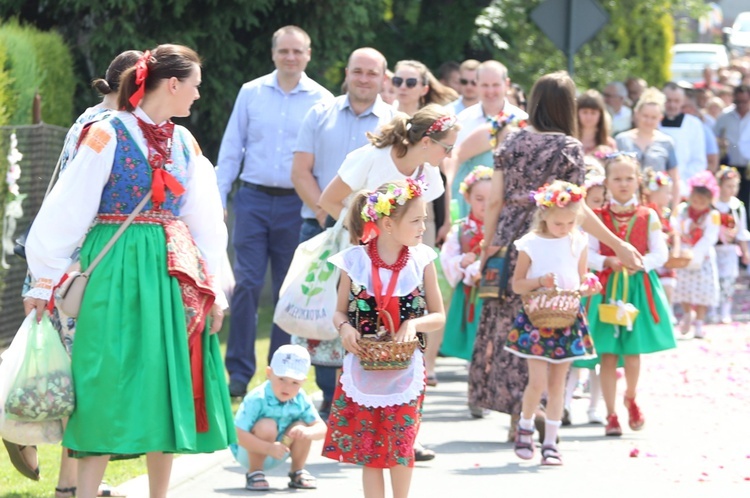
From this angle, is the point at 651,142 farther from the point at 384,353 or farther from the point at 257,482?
the point at 384,353

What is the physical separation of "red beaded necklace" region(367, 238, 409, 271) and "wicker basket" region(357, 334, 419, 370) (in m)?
0.33

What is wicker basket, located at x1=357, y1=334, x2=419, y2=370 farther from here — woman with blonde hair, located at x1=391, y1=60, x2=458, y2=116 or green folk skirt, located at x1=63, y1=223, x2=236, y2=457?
woman with blonde hair, located at x1=391, y1=60, x2=458, y2=116

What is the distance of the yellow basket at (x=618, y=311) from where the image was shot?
9.76 m

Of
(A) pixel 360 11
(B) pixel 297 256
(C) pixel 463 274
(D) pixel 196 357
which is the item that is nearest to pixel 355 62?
(B) pixel 297 256

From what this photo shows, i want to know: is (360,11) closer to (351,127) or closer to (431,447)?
(351,127)

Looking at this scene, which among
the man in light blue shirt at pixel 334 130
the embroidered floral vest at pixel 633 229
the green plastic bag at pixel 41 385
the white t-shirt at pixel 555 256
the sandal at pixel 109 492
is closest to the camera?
the green plastic bag at pixel 41 385

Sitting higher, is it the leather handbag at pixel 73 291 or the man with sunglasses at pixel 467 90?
the man with sunglasses at pixel 467 90

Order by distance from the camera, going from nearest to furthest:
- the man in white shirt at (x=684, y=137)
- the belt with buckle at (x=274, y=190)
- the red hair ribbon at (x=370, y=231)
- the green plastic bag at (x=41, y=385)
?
the green plastic bag at (x=41, y=385), the red hair ribbon at (x=370, y=231), the belt with buckle at (x=274, y=190), the man in white shirt at (x=684, y=137)

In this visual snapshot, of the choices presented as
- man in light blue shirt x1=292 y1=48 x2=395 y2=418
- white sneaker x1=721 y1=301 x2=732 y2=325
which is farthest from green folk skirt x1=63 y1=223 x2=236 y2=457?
white sneaker x1=721 y1=301 x2=732 y2=325

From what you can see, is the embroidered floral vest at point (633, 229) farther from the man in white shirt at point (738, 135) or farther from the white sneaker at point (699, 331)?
the man in white shirt at point (738, 135)

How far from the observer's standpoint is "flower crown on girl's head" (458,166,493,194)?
35.6 ft

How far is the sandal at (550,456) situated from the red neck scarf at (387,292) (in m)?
2.07

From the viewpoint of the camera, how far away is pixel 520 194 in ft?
29.9

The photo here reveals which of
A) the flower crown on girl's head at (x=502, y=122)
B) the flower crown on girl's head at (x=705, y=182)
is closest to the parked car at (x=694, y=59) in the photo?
the flower crown on girl's head at (x=705, y=182)
